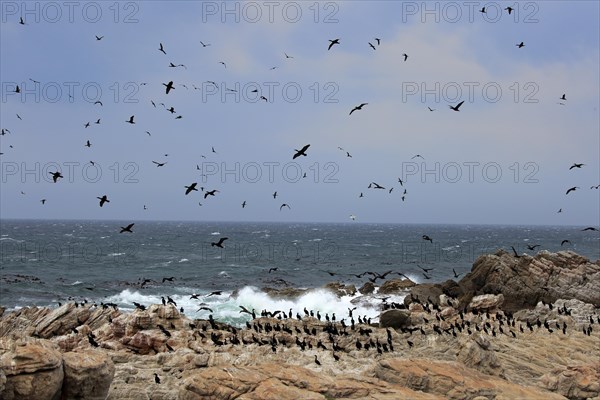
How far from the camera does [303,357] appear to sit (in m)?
25.0

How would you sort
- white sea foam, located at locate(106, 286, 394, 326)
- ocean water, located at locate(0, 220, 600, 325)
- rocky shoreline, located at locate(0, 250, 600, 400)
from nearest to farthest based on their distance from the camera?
1. rocky shoreline, located at locate(0, 250, 600, 400)
2. white sea foam, located at locate(106, 286, 394, 326)
3. ocean water, located at locate(0, 220, 600, 325)

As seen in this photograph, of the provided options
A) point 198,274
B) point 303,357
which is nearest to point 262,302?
point 198,274

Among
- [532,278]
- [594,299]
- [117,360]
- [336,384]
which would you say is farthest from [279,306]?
[336,384]

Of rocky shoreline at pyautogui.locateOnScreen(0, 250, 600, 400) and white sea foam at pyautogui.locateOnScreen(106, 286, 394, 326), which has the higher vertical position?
rocky shoreline at pyautogui.locateOnScreen(0, 250, 600, 400)

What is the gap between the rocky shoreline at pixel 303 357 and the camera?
17219 millimetres

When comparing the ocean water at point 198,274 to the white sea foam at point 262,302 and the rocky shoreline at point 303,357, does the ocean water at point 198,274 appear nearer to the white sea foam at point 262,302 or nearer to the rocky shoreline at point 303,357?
the white sea foam at point 262,302

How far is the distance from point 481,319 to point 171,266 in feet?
242

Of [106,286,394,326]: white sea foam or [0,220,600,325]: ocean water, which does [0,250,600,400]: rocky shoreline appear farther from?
[0,220,600,325]: ocean water

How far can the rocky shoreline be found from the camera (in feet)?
56.5

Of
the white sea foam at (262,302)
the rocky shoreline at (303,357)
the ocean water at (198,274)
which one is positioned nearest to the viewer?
the rocky shoreline at (303,357)

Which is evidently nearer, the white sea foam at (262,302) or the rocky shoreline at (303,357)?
the rocky shoreline at (303,357)

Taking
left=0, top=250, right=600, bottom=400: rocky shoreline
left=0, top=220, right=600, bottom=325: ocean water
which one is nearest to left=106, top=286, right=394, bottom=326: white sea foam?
left=0, top=220, right=600, bottom=325: ocean water

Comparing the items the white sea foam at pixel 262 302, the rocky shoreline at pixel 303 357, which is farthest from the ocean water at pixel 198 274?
the rocky shoreline at pixel 303 357

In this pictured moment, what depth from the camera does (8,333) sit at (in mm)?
33719
